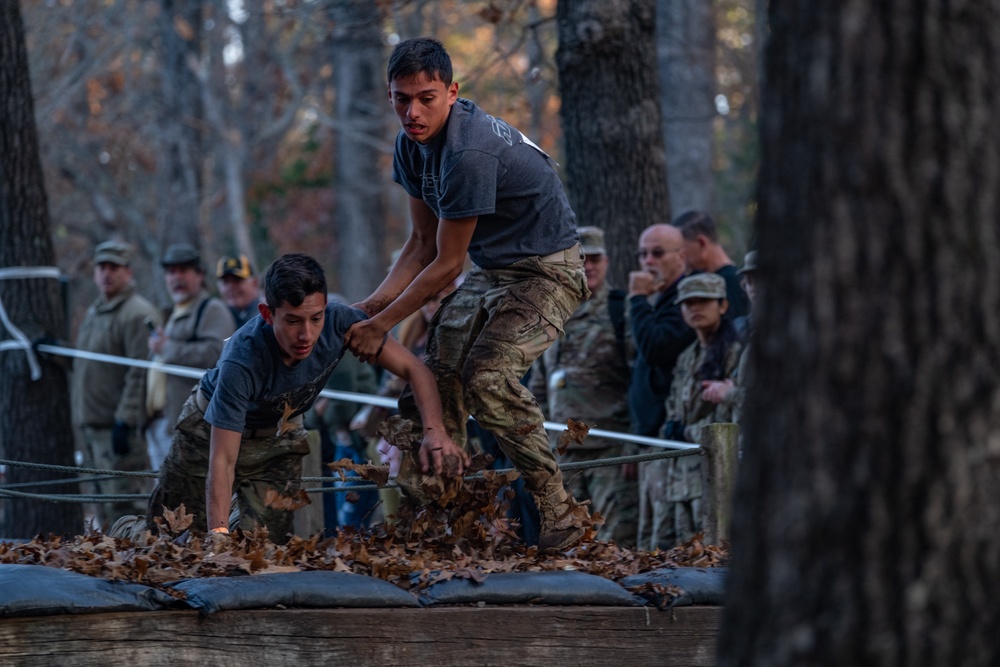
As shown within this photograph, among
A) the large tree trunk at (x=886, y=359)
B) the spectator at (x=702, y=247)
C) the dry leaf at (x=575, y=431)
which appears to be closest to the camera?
the large tree trunk at (x=886, y=359)

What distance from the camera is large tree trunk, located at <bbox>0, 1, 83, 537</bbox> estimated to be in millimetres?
9750

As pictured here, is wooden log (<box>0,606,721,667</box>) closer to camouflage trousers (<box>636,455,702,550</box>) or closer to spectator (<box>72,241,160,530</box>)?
camouflage trousers (<box>636,455,702,550</box>)

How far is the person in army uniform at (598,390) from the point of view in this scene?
8.92m

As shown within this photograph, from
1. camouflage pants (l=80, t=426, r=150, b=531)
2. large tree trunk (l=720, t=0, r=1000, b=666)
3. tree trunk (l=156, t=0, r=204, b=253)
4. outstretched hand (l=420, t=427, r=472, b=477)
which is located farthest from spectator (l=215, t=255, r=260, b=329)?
tree trunk (l=156, t=0, r=204, b=253)

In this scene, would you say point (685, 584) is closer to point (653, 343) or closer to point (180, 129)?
point (653, 343)

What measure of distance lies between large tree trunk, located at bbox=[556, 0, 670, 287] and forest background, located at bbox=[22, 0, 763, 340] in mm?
3789

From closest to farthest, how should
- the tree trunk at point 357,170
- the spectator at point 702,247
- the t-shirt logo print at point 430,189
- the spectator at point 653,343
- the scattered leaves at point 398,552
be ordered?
the scattered leaves at point 398,552, the t-shirt logo print at point 430,189, the spectator at point 653,343, the spectator at point 702,247, the tree trunk at point 357,170

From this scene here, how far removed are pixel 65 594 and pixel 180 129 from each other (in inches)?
913

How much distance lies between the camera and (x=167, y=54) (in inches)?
1056

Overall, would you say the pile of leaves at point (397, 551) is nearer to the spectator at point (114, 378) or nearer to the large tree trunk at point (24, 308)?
the large tree trunk at point (24, 308)

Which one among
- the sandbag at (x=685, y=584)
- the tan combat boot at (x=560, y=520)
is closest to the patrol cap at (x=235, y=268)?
the tan combat boot at (x=560, y=520)

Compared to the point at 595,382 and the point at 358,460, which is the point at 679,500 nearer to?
the point at 595,382

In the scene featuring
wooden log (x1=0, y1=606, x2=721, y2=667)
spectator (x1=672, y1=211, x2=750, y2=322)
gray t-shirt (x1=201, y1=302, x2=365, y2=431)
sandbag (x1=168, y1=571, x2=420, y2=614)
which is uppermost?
spectator (x1=672, y1=211, x2=750, y2=322)

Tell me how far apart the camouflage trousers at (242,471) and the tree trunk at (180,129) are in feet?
61.2
